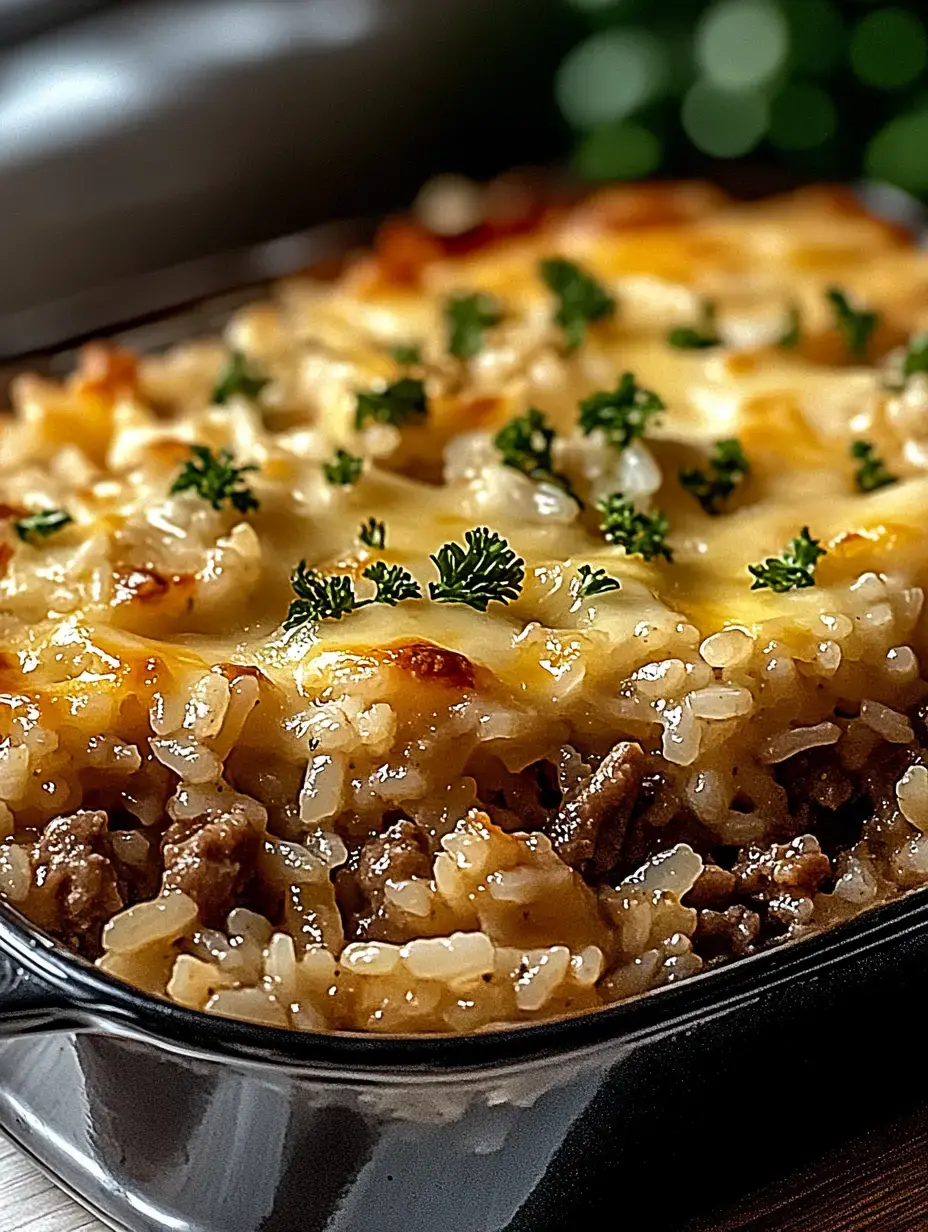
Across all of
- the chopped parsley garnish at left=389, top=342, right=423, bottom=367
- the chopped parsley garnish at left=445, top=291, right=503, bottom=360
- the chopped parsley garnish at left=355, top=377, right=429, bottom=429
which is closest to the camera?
the chopped parsley garnish at left=355, top=377, right=429, bottom=429

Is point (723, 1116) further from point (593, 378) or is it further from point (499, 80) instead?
point (499, 80)

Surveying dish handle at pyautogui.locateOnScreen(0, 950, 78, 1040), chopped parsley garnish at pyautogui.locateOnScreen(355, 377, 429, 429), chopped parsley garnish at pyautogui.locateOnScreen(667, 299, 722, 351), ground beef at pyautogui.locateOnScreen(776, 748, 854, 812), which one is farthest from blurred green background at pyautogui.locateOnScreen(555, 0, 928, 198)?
dish handle at pyautogui.locateOnScreen(0, 950, 78, 1040)

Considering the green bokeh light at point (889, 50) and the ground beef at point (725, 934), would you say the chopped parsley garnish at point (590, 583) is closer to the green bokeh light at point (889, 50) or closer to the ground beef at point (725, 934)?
the ground beef at point (725, 934)

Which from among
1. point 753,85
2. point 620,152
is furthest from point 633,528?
point 753,85

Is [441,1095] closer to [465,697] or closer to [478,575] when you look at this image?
[465,697]

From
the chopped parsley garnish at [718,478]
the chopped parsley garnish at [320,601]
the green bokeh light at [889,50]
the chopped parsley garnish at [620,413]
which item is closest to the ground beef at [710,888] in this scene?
the chopped parsley garnish at [320,601]

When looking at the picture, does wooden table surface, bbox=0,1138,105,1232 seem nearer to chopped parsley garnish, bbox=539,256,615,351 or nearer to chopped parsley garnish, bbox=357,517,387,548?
chopped parsley garnish, bbox=357,517,387,548

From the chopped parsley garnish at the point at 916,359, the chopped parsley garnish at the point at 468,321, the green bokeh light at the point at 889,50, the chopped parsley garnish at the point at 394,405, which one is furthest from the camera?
the green bokeh light at the point at 889,50
